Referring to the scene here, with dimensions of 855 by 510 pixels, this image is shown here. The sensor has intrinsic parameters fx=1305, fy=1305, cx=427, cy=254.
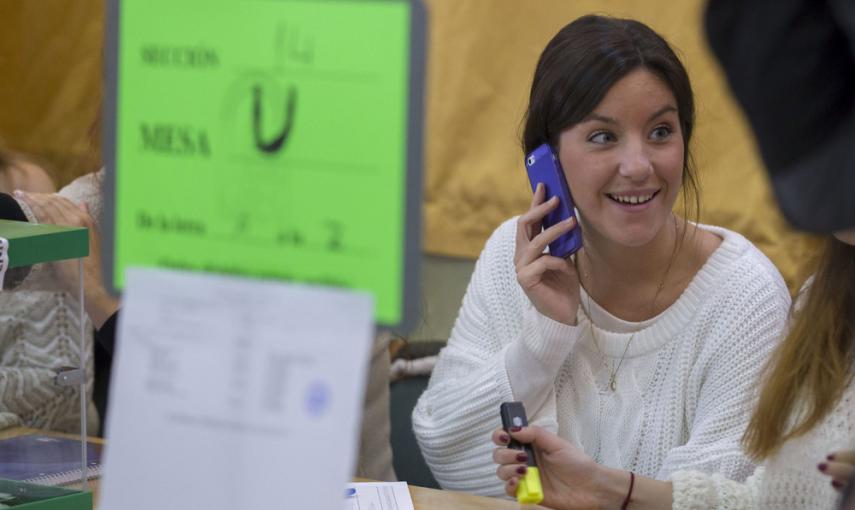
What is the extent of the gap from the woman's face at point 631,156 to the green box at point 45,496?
3.09 ft

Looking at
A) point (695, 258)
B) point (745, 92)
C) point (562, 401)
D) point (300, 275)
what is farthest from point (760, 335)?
point (300, 275)

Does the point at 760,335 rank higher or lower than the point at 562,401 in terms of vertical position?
higher

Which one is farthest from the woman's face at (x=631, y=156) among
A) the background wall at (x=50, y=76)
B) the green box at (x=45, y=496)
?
the background wall at (x=50, y=76)

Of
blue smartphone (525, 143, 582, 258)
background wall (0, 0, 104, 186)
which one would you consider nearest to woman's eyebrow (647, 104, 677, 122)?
blue smartphone (525, 143, 582, 258)

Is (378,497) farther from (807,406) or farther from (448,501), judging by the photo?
(807,406)

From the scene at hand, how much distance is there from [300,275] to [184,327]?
0.33 feet

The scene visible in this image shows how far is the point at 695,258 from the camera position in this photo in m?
2.14

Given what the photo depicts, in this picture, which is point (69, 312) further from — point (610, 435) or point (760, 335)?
point (760, 335)

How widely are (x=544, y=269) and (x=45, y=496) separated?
2.85ft

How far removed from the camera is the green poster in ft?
3.03

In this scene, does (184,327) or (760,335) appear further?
(760,335)

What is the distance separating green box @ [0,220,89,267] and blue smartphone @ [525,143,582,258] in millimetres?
785

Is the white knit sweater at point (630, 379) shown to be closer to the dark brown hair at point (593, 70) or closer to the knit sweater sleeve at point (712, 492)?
the knit sweater sleeve at point (712, 492)

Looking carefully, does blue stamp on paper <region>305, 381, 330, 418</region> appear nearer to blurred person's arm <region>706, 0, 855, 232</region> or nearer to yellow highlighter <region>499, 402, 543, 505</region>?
blurred person's arm <region>706, 0, 855, 232</region>
